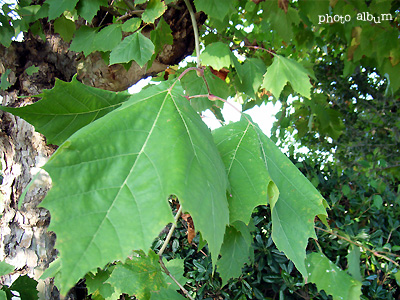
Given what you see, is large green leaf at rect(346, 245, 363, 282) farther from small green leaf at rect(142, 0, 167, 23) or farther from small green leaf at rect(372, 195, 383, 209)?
small green leaf at rect(142, 0, 167, 23)

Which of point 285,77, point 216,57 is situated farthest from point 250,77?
point 216,57

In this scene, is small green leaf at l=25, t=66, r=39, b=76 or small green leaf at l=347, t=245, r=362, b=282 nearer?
small green leaf at l=347, t=245, r=362, b=282

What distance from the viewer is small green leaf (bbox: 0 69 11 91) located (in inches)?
71.0

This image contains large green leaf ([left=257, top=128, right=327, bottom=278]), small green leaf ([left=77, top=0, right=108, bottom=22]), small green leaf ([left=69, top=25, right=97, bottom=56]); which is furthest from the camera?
small green leaf ([left=69, top=25, right=97, bottom=56])

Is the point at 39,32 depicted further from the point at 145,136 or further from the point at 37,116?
the point at 145,136

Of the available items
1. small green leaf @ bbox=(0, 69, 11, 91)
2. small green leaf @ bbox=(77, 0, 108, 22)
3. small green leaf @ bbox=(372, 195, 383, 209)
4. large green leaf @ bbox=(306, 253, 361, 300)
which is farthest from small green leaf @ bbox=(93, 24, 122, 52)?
small green leaf @ bbox=(372, 195, 383, 209)

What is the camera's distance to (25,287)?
1.39 m

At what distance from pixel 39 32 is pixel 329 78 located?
388cm

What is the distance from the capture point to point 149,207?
1.63 ft

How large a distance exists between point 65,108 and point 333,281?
1.21 m

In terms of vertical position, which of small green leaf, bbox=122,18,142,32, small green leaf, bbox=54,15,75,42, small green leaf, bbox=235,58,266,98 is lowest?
small green leaf, bbox=235,58,266,98

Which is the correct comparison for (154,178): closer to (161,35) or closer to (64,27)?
(161,35)

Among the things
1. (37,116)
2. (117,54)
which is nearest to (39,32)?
(117,54)

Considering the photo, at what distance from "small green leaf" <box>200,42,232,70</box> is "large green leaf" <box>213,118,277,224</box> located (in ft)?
1.97
